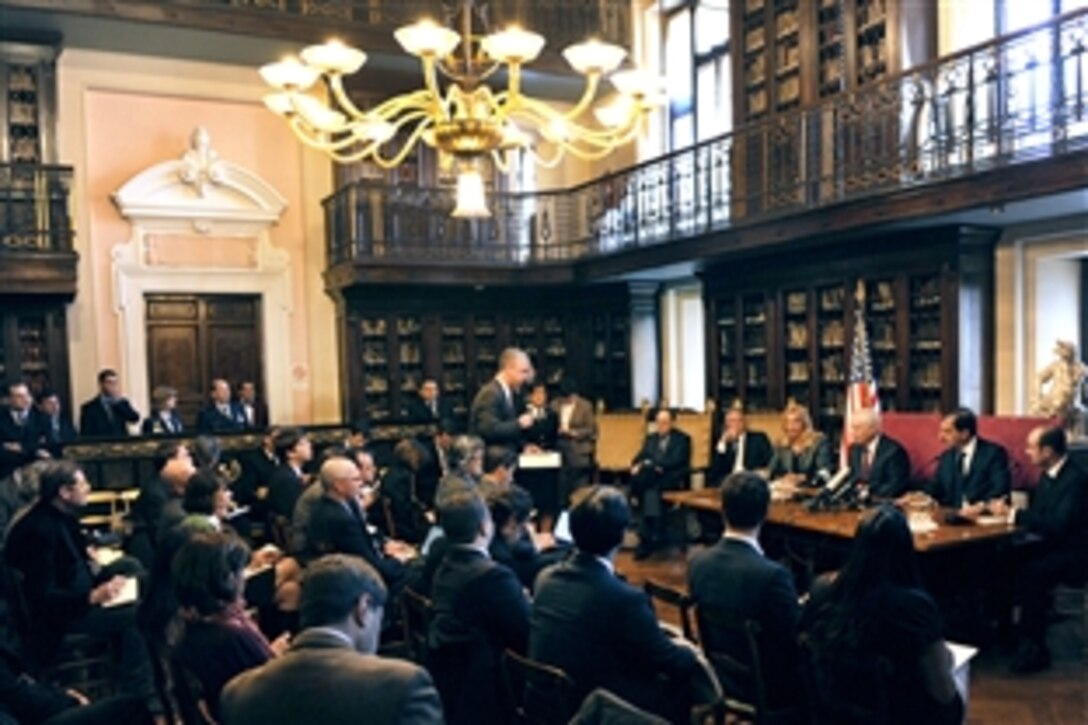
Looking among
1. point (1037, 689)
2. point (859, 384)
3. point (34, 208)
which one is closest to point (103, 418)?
point (34, 208)

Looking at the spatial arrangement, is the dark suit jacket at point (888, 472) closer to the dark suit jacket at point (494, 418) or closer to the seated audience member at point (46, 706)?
the dark suit jacket at point (494, 418)

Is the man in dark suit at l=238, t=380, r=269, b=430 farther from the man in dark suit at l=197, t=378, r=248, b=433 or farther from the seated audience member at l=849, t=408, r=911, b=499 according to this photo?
the seated audience member at l=849, t=408, r=911, b=499

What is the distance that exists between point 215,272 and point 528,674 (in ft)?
29.5

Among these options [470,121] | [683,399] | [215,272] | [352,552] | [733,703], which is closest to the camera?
[733,703]

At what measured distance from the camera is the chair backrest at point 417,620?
308 centimetres

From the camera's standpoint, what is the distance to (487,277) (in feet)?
35.2

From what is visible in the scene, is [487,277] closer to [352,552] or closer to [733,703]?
[352,552]

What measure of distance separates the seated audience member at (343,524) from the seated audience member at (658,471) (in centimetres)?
374

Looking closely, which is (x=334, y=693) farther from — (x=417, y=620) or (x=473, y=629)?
(x=417, y=620)

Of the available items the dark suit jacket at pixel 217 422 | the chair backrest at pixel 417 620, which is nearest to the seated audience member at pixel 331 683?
the chair backrest at pixel 417 620

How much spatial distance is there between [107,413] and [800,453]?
6877mm

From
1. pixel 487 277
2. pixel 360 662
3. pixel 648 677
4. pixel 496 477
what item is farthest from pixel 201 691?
pixel 487 277

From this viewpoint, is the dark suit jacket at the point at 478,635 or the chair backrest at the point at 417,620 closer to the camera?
the dark suit jacket at the point at 478,635

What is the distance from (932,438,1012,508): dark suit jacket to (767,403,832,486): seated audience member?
3.34 feet
